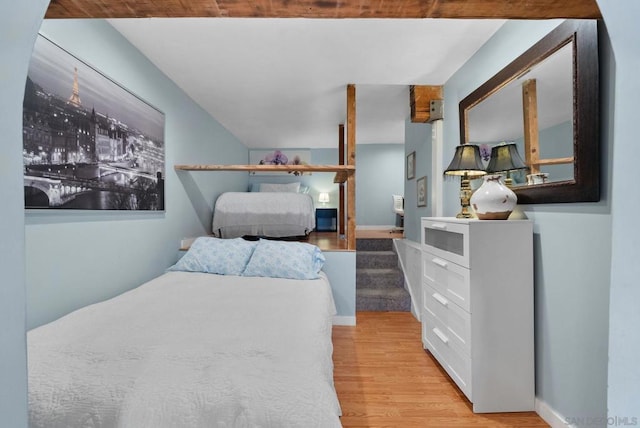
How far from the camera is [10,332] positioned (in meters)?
0.54

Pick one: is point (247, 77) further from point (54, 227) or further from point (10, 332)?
point (10, 332)

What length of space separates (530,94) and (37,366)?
2693 millimetres

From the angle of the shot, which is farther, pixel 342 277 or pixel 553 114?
pixel 342 277

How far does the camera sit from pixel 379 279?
378 cm

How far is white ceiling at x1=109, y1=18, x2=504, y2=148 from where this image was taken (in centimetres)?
204

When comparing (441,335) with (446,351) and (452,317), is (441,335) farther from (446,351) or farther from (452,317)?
(452,317)

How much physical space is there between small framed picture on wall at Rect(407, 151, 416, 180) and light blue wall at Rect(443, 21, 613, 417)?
2047mm

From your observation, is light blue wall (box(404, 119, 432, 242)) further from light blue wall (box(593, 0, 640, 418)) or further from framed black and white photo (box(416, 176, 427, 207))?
light blue wall (box(593, 0, 640, 418))

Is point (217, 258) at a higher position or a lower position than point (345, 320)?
higher

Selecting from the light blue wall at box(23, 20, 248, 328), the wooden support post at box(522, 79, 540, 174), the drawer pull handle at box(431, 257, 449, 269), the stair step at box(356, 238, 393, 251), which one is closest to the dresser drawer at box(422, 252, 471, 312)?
the drawer pull handle at box(431, 257, 449, 269)

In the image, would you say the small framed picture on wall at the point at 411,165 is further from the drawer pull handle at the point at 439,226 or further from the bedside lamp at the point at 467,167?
the drawer pull handle at the point at 439,226

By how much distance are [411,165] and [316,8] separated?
3.42 meters

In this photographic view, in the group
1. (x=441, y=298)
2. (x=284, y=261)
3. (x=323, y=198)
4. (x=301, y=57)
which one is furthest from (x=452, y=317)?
(x=323, y=198)

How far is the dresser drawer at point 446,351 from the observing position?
70.5 inches
